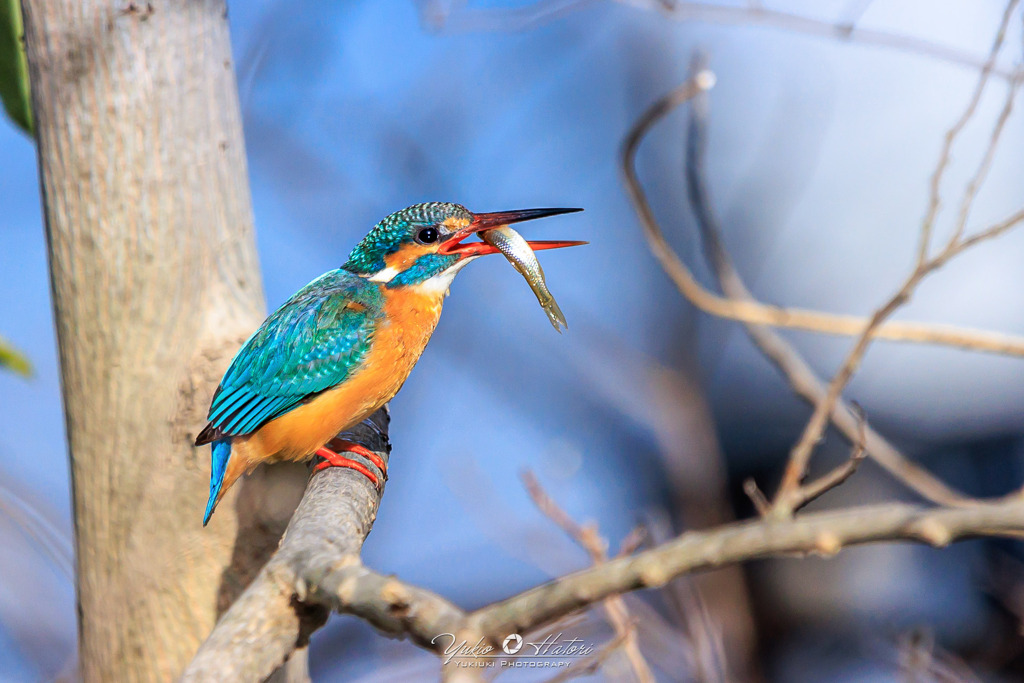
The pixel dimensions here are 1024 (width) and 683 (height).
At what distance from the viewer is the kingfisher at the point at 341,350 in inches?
101

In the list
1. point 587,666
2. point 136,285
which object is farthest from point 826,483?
point 136,285

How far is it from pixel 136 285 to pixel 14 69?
0.88 m

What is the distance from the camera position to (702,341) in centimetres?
599

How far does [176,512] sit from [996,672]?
3775 millimetres

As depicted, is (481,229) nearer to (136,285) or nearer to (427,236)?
(427,236)

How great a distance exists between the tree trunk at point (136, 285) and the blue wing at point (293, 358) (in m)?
0.21

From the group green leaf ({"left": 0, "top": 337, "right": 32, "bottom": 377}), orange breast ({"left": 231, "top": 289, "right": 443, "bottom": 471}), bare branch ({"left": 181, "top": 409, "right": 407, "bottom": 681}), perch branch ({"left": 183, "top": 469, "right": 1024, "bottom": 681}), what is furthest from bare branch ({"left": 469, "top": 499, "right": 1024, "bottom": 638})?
green leaf ({"left": 0, "top": 337, "right": 32, "bottom": 377})

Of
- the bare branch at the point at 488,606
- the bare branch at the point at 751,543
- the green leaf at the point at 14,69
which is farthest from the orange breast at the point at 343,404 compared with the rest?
the bare branch at the point at 751,543

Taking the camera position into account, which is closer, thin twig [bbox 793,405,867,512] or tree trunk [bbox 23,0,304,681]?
thin twig [bbox 793,405,867,512]

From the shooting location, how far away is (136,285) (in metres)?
2.50

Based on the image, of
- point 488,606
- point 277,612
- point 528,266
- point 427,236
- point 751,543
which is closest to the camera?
point 751,543

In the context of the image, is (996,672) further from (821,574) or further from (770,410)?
(770,410)

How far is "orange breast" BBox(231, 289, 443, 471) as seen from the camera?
8.59 feet

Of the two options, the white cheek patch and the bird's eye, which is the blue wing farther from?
the bird's eye
